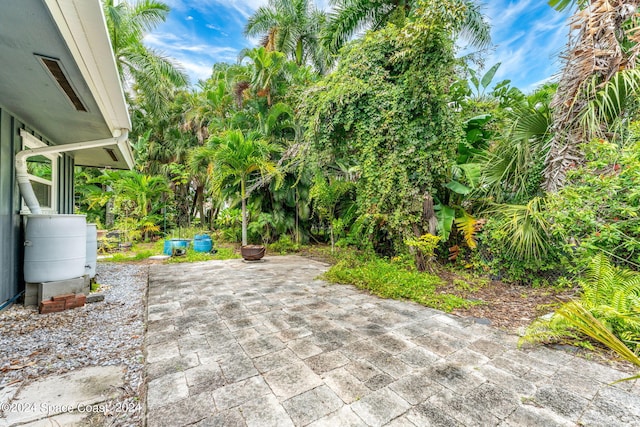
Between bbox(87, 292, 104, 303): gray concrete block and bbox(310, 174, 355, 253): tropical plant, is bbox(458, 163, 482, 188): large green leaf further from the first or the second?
bbox(87, 292, 104, 303): gray concrete block

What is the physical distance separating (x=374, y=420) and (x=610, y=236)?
314 cm

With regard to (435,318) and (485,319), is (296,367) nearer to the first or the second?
(435,318)

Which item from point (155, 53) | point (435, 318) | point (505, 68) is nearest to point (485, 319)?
point (435, 318)

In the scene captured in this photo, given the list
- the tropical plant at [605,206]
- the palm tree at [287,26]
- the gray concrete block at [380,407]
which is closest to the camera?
the gray concrete block at [380,407]

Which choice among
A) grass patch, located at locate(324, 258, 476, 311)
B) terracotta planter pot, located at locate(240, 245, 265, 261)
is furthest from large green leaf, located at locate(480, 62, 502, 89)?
terracotta planter pot, located at locate(240, 245, 265, 261)

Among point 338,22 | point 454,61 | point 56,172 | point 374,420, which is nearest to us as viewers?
point 374,420

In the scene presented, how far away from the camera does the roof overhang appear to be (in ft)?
5.96

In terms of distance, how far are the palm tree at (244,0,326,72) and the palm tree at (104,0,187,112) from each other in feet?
11.4

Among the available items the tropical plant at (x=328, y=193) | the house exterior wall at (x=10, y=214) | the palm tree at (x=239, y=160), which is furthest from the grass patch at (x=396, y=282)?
the house exterior wall at (x=10, y=214)

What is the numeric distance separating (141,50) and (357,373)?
1244 centimetres

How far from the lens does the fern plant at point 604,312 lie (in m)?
2.21

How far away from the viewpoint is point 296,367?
2021mm

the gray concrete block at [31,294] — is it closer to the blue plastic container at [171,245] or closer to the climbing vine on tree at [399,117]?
the blue plastic container at [171,245]

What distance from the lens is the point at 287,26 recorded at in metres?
10.5
